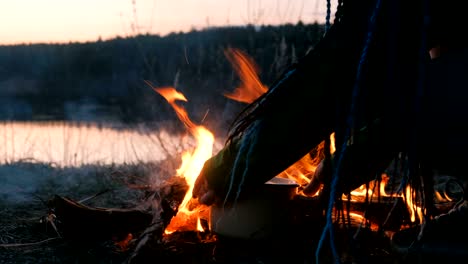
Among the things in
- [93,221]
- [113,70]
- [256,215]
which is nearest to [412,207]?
[256,215]

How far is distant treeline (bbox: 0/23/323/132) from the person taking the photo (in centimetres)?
2106

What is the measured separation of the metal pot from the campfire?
7cm

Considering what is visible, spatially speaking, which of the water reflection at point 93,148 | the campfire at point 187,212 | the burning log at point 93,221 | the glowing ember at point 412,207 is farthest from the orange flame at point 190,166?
the water reflection at point 93,148

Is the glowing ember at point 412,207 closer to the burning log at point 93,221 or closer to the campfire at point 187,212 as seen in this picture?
the campfire at point 187,212

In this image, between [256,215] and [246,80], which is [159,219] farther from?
[246,80]

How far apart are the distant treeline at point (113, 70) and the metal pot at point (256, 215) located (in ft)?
43.5

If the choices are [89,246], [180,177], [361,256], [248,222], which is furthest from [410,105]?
[89,246]

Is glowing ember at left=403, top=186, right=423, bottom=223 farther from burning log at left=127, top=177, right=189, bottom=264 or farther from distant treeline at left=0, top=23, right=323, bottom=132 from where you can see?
distant treeline at left=0, top=23, right=323, bottom=132

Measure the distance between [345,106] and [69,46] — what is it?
43.6 meters

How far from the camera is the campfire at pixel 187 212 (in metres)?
3.08

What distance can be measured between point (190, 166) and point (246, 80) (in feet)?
2.38

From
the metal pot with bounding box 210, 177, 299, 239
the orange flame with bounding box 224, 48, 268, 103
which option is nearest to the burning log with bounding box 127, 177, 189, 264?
the metal pot with bounding box 210, 177, 299, 239

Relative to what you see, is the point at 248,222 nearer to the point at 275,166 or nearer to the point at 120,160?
the point at 275,166

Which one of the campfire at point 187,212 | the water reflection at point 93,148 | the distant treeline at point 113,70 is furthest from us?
the distant treeline at point 113,70
